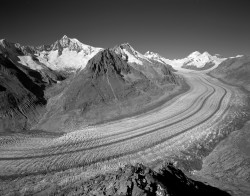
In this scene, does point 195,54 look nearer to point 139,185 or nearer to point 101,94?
point 101,94

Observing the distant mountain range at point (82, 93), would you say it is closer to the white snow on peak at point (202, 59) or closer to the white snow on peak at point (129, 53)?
the white snow on peak at point (129, 53)

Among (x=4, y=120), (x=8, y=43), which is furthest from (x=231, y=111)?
(x=8, y=43)

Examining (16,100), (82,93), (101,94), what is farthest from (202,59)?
(16,100)

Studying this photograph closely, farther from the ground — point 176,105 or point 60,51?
point 60,51

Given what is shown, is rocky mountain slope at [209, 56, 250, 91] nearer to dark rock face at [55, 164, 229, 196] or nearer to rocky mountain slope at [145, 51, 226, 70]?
rocky mountain slope at [145, 51, 226, 70]

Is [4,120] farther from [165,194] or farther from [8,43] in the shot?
[8,43]
